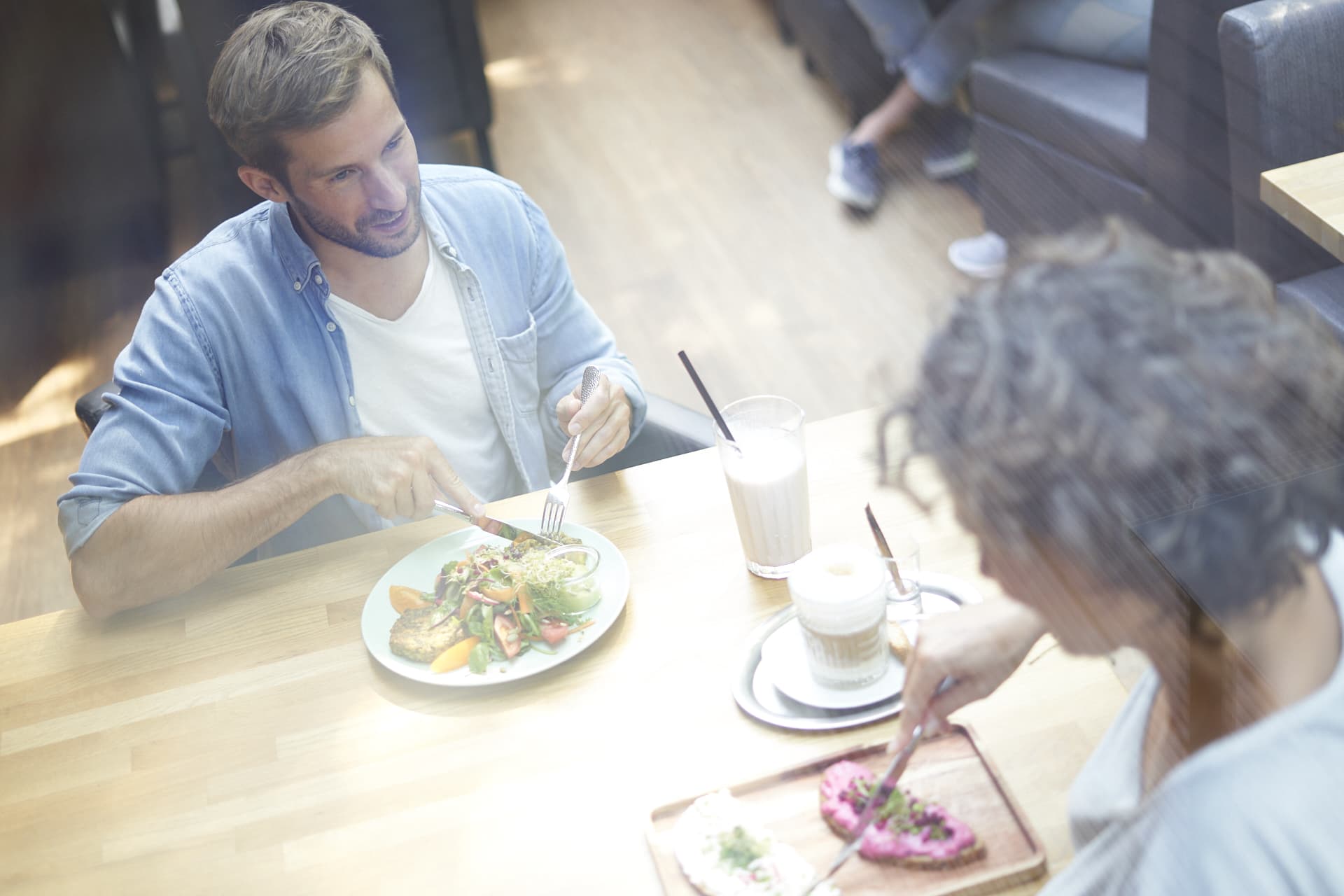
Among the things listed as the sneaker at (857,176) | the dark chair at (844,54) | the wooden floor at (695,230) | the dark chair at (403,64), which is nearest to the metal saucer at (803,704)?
the wooden floor at (695,230)

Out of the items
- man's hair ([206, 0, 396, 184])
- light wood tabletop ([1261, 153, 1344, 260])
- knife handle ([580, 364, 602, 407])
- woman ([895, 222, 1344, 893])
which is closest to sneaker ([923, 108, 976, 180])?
light wood tabletop ([1261, 153, 1344, 260])

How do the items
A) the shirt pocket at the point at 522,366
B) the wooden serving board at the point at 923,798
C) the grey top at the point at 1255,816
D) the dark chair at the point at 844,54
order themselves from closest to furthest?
the grey top at the point at 1255,816, the wooden serving board at the point at 923,798, the shirt pocket at the point at 522,366, the dark chair at the point at 844,54

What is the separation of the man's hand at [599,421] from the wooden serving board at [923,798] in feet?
1.24

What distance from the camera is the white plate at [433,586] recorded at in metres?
0.82

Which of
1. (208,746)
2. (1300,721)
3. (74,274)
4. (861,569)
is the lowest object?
(74,274)

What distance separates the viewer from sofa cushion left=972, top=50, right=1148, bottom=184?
171 cm

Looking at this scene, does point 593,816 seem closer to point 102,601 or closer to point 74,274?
point 102,601

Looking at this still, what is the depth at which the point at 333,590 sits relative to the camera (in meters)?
0.93

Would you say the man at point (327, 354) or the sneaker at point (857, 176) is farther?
the sneaker at point (857, 176)

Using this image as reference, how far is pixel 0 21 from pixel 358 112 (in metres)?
1.82

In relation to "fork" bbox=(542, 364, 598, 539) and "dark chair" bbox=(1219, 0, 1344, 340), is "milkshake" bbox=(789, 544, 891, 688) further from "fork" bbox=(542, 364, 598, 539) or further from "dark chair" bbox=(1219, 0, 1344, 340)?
"dark chair" bbox=(1219, 0, 1344, 340)

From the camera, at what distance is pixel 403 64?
7.14ft

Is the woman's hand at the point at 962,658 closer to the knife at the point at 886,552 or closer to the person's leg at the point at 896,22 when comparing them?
the knife at the point at 886,552

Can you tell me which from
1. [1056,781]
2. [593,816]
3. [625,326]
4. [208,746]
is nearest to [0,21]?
[625,326]
